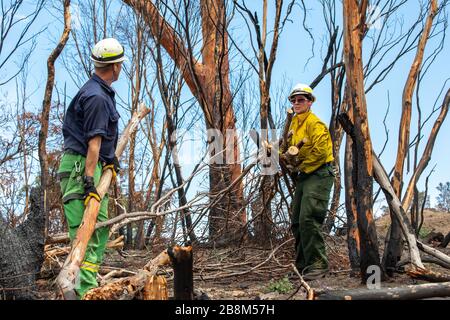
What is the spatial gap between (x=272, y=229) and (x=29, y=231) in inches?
122

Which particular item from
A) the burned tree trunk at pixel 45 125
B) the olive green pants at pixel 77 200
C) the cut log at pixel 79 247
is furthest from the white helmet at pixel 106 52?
the burned tree trunk at pixel 45 125

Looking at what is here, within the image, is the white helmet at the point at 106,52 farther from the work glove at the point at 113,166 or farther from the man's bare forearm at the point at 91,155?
the work glove at the point at 113,166

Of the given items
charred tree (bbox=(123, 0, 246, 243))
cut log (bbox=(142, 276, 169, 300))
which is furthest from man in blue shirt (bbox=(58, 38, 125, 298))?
charred tree (bbox=(123, 0, 246, 243))

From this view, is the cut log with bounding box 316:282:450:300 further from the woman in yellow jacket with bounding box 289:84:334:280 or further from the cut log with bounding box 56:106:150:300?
the cut log with bounding box 56:106:150:300

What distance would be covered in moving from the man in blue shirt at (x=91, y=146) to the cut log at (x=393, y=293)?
1.82m

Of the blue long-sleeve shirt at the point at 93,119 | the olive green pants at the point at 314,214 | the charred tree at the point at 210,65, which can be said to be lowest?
the olive green pants at the point at 314,214

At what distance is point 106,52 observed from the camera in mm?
4895

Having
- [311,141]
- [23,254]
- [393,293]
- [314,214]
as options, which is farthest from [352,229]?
[23,254]

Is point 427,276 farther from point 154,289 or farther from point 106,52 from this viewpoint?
point 106,52

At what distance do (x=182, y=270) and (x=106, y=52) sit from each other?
1874mm

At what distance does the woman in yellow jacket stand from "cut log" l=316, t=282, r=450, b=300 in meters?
1.65

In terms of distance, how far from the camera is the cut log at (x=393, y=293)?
460 centimetres

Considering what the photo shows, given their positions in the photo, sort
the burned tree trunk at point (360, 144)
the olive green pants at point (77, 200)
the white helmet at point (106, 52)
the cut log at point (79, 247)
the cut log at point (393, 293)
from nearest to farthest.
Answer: the cut log at point (79, 247) < the cut log at point (393, 293) < the olive green pants at point (77, 200) < the white helmet at point (106, 52) < the burned tree trunk at point (360, 144)

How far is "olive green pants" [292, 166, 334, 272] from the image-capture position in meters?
6.60
